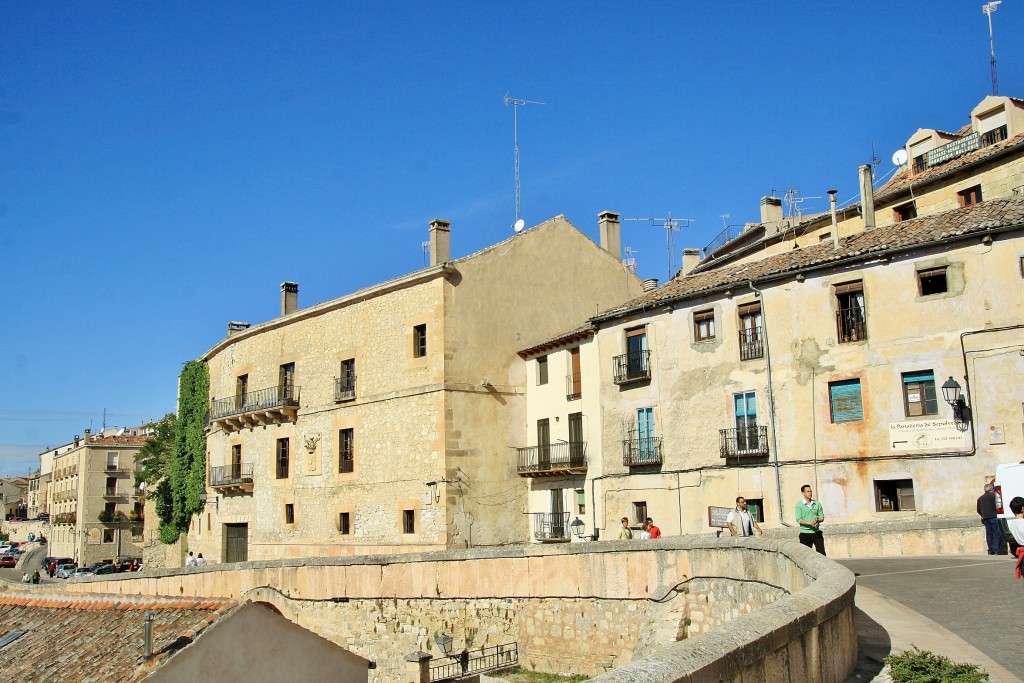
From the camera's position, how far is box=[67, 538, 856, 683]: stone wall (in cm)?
704

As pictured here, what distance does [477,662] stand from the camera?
20531 millimetres

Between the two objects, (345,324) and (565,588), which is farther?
(345,324)

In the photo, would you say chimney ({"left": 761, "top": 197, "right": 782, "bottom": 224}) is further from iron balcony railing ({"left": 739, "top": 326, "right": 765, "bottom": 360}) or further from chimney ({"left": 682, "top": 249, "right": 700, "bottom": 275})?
iron balcony railing ({"left": 739, "top": 326, "right": 765, "bottom": 360})

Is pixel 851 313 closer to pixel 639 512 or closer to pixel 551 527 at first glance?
pixel 639 512

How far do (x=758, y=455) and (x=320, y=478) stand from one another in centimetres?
1815

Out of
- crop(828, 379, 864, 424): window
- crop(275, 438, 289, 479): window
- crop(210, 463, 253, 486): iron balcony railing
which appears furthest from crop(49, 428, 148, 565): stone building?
crop(828, 379, 864, 424): window

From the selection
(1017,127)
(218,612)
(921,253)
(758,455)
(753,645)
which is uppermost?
(1017,127)

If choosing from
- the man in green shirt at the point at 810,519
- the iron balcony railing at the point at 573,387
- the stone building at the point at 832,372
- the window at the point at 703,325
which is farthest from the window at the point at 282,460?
the man in green shirt at the point at 810,519

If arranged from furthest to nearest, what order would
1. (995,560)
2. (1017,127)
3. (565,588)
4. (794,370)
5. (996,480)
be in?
(1017,127) → (794,370) → (565,588) → (996,480) → (995,560)

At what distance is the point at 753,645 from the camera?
560cm

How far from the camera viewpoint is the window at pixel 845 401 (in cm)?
2394

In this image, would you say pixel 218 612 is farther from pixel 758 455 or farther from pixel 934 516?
pixel 934 516

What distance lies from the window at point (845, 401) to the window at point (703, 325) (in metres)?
4.13

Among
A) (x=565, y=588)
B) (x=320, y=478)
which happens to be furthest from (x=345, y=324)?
(x=565, y=588)
